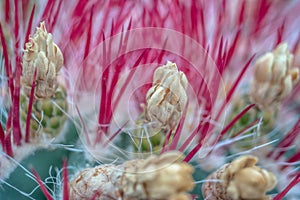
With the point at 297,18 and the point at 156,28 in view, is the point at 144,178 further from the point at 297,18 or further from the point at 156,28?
the point at 297,18

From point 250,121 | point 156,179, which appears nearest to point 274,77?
point 250,121

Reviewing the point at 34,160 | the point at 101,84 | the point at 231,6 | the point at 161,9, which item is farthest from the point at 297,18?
the point at 34,160

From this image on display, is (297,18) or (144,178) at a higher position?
(297,18)

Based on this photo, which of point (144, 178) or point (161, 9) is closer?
point (144, 178)

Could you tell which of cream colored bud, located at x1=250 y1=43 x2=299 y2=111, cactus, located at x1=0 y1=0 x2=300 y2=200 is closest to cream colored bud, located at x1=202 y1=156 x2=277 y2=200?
cactus, located at x1=0 y1=0 x2=300 y2=200

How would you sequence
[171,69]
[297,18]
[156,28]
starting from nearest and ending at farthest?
[171,69], [156,28], [297,18]

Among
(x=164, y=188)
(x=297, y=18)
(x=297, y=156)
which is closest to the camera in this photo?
(x=164, y=188)
